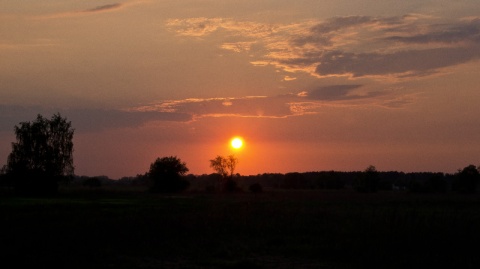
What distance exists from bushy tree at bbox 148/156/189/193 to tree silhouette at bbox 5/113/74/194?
743 inches

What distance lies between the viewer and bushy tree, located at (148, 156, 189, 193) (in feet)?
365

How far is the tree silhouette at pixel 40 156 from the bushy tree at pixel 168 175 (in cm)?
1888

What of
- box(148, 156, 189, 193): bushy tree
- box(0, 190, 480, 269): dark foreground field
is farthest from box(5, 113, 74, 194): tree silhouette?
box(0, 190, 480, 269): dark foreground field

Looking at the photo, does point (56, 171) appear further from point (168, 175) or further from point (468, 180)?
point (468, 180)

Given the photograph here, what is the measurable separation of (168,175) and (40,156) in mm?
25303

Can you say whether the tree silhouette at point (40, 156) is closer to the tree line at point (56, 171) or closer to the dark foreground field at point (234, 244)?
the tree line at point (56, 171)

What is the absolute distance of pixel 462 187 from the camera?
114 meters

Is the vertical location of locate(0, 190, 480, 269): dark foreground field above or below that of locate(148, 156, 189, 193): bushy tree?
below

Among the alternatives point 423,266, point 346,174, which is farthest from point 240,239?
point 346,174

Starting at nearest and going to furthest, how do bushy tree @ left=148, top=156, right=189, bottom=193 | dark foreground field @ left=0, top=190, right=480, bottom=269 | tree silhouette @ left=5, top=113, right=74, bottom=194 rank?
1. dark foreground field @ left=0, top=190, right=480, bottom=269
2. tree silhouette @ left=5, top=113, right=74, bottom=194
3. bushy tree @ left=148, top=156, right=189, bottom=193

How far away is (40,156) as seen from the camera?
94.5 m

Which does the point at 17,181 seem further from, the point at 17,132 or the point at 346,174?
the point at 346,174

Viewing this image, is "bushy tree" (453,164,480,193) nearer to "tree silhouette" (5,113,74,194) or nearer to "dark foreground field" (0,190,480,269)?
"tree silhouette" (5,113,74,194)

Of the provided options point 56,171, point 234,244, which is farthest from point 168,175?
point 234,244
